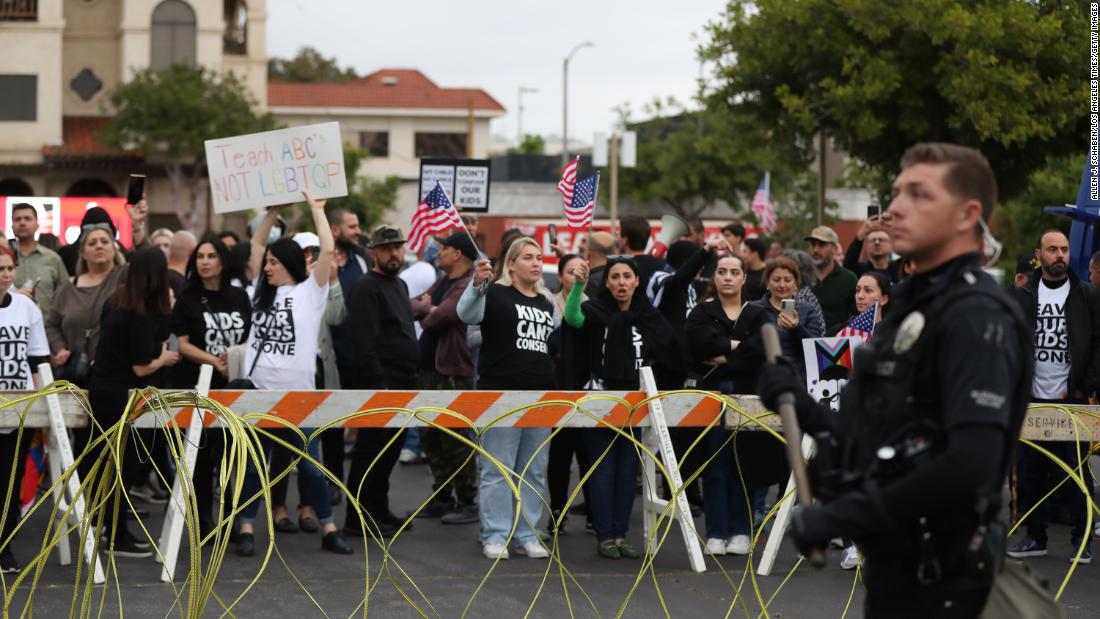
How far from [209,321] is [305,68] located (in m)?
78.8

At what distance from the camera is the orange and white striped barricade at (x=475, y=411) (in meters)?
7.99

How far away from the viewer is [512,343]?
9406mm

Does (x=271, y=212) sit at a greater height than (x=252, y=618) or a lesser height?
greater

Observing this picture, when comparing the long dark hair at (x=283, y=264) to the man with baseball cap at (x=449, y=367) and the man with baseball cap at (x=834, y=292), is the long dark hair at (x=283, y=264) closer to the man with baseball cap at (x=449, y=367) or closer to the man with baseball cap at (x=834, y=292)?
the man with baseball cap at (x=449, y=367)

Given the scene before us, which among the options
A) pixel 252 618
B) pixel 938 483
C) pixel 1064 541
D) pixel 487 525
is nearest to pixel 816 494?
pixel 938 483

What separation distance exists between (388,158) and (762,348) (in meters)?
69.1

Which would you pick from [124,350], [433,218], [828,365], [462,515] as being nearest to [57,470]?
[124,350]

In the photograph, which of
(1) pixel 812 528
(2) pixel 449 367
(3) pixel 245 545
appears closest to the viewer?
(1) pixel 812 528

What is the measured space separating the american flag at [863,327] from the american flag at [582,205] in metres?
3.97

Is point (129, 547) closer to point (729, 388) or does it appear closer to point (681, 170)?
point (729, 388)

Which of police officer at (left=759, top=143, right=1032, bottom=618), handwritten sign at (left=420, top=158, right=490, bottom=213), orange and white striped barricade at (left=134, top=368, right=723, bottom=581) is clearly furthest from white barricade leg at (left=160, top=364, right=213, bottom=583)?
handwritten sign at (left=420, top=158, right=490, bottom=213)

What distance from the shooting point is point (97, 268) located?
33.4 ft

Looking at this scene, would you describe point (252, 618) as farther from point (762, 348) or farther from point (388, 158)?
point (388, 158)

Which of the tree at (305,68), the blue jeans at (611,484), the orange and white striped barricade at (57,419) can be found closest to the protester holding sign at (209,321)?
the orange and white striped barricade at (57,419)
